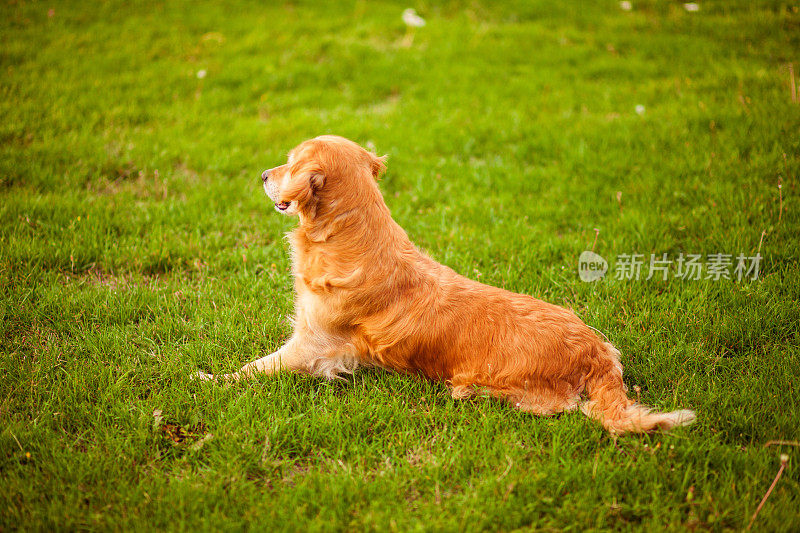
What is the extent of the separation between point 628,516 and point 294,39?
852 centimetres

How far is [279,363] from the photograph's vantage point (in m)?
3.43

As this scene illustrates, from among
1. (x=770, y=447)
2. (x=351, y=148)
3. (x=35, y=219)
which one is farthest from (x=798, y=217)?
(x=35, y=219)

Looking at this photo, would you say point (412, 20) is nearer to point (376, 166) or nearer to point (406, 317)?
point (376, 166)

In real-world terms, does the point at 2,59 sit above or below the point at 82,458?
above

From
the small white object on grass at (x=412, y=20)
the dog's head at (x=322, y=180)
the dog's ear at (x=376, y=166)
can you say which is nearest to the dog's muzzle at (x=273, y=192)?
the dog's head at (x=322, y=180)

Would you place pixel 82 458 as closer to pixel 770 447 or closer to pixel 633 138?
pixel 770 447

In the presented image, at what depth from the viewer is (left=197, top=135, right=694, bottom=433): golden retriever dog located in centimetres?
307

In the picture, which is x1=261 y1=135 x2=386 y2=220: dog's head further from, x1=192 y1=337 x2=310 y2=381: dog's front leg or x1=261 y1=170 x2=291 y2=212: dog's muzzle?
x1=192 y1=337 x2=310 y2=381: dog's front leg

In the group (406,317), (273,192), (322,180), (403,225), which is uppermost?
(322,180)

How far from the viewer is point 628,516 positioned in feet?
8.59

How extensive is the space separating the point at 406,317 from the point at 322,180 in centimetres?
97

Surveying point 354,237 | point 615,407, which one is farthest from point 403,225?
point 615,407

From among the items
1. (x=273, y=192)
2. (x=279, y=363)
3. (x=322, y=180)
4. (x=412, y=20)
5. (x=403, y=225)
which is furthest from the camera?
(x=412, y=20)

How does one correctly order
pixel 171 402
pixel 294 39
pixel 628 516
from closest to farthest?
pixel 628 516 < pixel 171 402 < pixel 294 39
